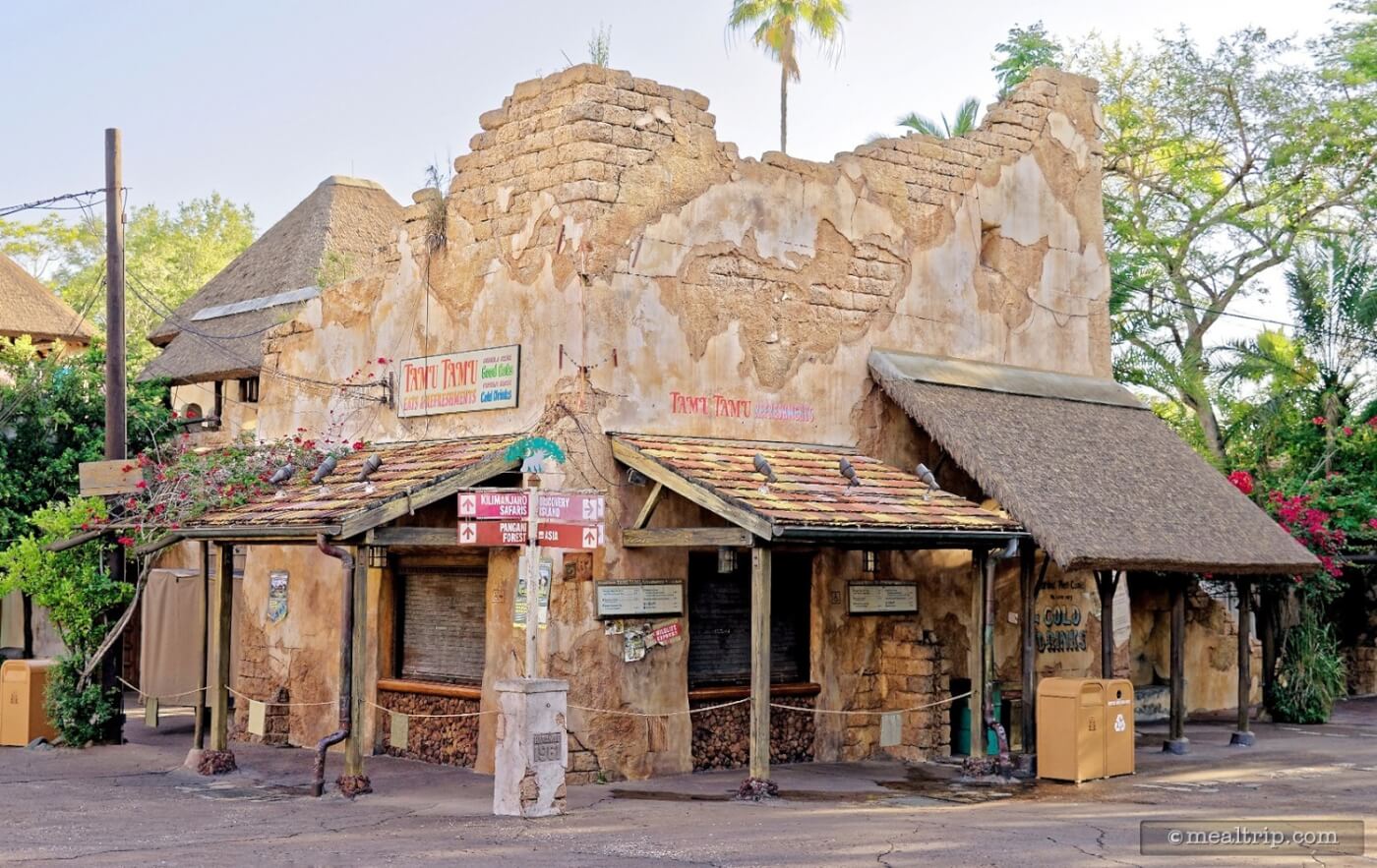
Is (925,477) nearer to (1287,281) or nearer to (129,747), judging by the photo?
(129,747)

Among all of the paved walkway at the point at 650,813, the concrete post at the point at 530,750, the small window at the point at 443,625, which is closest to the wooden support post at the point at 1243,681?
the paved walkway at the point at 650,813

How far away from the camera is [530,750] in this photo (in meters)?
11.8

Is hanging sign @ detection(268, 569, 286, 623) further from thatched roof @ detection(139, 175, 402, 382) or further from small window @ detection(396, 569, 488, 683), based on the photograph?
thatched roof @ detection(139, 175, 402, 382)

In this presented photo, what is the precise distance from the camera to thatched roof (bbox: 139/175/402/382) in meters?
27.5

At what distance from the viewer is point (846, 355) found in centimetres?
1577

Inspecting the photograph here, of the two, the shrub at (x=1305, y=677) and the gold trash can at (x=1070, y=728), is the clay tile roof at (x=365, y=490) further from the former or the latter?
the shrub at (x=1305, y=677)

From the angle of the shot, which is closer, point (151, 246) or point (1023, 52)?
point (1023, 52)

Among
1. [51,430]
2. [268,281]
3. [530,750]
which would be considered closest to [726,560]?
[530,750]

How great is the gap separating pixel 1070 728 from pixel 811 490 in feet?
10.3

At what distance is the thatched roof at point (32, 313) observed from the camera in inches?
1344

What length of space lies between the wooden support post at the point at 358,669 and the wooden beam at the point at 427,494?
0.39 metres

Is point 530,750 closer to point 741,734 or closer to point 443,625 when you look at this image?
point 741,734

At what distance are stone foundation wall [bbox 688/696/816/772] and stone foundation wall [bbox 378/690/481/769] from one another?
2063 mm

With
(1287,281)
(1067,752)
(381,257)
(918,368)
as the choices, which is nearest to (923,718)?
(1067,752)
